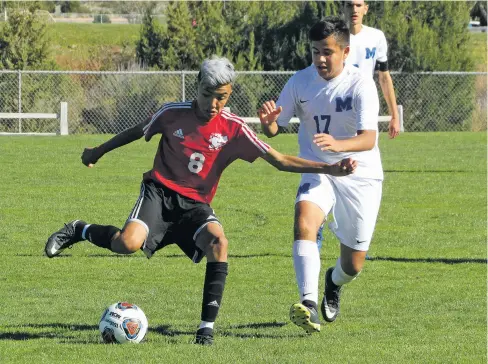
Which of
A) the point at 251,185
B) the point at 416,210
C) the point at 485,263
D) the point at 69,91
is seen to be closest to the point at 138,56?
the point at 69,91

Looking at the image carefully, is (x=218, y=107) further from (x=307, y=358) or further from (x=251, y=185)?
(x=251, y=185)

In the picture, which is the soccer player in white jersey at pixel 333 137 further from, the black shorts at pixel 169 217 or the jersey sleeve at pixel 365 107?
the black shorts at pixel 169 217

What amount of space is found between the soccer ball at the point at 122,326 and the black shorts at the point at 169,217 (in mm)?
472

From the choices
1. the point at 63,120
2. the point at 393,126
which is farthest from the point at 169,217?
the point at 63,120

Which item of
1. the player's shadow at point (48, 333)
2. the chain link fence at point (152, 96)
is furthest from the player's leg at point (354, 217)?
the chain link fence at point (152, 96)

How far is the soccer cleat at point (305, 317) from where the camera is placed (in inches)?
270

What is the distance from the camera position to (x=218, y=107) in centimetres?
713

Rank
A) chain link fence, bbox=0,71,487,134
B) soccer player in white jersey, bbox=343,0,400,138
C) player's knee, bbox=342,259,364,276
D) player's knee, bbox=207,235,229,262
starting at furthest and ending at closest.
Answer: chain link fence, bbox=0,71,487,134 < soccer player in white jersey, bbox=343,0,400,138 < player's knee, bbox=342,259,364,276 < player's knee, bbox=207,235,229,262

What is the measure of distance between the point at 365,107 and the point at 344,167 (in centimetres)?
77

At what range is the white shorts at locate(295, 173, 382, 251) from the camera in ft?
25.2

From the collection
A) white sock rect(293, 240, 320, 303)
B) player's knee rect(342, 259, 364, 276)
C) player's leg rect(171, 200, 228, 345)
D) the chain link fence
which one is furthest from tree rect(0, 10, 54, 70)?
white sock rect(293, 240, 320, 303)

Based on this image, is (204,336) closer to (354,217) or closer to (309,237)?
(309,237)

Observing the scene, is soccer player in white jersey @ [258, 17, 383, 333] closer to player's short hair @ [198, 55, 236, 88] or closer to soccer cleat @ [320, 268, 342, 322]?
soccer cleat @ [320, 268, 342, 322]

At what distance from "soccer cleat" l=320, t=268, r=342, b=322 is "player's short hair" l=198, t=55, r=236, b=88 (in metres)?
2.04
